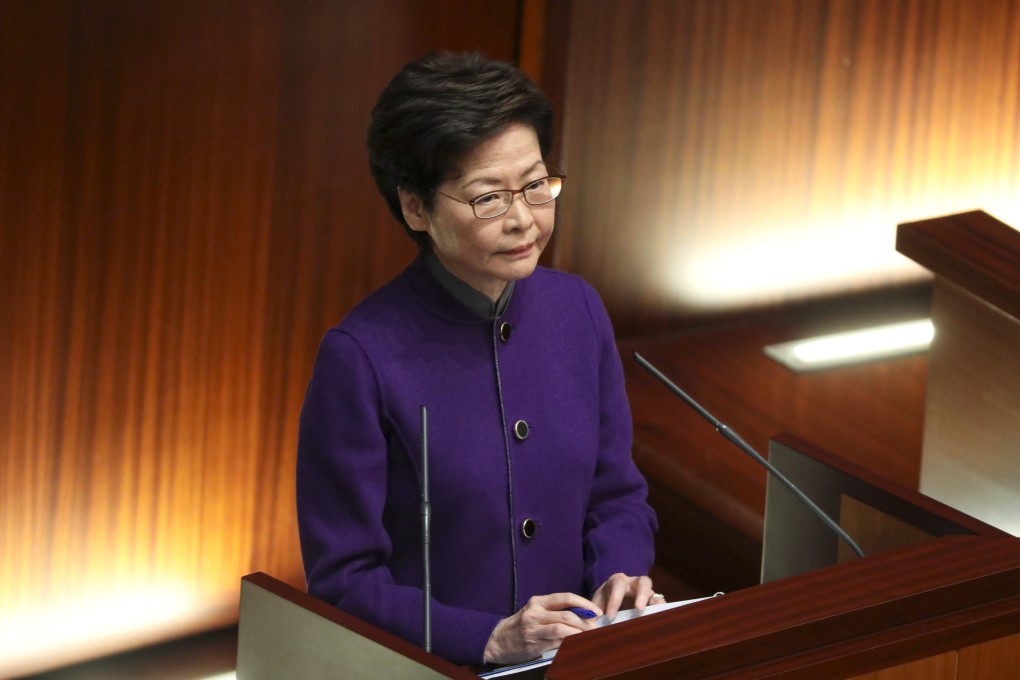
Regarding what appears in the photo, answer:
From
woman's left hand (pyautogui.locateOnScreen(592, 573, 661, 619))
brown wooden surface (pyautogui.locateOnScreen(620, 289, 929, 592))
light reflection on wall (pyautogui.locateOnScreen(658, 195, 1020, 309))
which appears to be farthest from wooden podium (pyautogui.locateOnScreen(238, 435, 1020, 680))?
light reflection on wall (pyautogui.locateOnScreen(658, 195, 1020, 309))

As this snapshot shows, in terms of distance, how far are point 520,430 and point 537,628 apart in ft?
0.80

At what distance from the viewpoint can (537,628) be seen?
4.26ft

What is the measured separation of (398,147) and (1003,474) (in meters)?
0.74

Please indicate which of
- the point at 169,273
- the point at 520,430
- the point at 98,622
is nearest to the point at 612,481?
the point at 520,430

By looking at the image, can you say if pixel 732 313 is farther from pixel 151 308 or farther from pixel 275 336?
pixel 151 308

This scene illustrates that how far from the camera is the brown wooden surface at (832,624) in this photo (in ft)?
3.44

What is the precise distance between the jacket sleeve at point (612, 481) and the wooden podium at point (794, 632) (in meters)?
0.37

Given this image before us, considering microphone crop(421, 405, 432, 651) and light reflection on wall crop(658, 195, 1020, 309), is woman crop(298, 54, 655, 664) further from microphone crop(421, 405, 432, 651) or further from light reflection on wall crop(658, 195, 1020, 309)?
light reflection on wall crop(658, 195, 1020, 309)

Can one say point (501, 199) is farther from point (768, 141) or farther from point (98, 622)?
point (768, 141)

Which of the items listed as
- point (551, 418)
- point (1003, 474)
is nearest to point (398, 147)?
point (551, 418)

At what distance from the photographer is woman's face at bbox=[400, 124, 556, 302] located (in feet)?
4.61

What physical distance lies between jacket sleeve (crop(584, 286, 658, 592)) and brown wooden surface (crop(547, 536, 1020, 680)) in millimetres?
411

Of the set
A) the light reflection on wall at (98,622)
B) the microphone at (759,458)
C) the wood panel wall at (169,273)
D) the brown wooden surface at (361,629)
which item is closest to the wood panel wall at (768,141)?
the wood panel wall at (169,273)

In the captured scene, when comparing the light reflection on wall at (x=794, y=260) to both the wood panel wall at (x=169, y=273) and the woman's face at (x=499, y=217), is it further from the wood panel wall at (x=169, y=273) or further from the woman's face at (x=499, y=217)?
the woman's face at (x=499, y=217)
